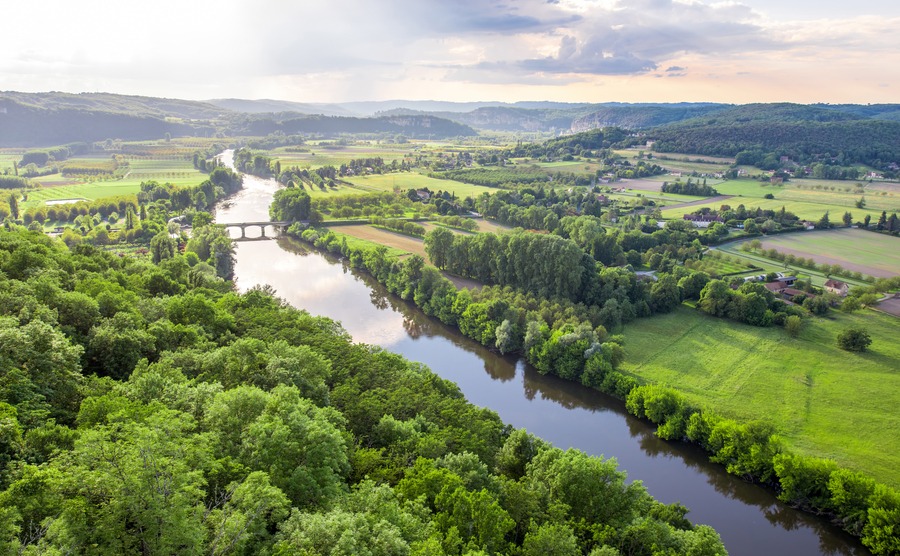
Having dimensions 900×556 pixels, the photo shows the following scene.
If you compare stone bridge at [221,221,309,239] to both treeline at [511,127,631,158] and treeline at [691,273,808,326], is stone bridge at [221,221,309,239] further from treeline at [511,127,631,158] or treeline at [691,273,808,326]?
treeline at [511,127,631,158]

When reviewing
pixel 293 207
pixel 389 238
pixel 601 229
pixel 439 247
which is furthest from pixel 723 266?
pixel 293 207

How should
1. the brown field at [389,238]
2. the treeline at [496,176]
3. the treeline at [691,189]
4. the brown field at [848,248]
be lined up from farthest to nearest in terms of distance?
the treeline at [496,176] < the treeline at [691,189] < the brown field at [389,238] < the brown field at [848,248]

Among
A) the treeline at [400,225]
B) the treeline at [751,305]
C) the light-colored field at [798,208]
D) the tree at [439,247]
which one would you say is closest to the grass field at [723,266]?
the treeline at [751,305]

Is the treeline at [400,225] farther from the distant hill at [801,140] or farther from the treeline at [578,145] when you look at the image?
the distant hill at [801,140]

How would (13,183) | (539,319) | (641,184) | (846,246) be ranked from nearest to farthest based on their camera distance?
1. (539,319)
2. (846,246)
3. (13,183)
4. (641,184)

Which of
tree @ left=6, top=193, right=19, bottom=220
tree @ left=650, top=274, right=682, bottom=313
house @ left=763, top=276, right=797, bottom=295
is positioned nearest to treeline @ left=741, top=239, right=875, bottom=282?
house @ left=763, top=276, right=797, bottom=295

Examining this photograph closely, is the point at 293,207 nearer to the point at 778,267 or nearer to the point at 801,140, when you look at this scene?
the point at 778,267
